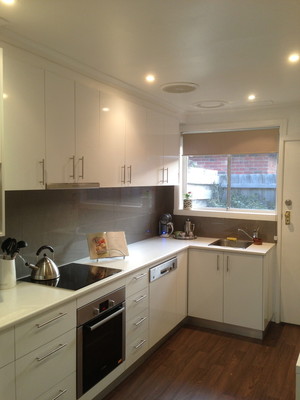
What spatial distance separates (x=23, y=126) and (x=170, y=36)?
1.02 meters

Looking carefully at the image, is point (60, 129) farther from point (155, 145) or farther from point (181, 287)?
point (181, 287)

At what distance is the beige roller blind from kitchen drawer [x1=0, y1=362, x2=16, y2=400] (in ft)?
10.5

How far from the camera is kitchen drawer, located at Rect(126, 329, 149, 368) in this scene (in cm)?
272

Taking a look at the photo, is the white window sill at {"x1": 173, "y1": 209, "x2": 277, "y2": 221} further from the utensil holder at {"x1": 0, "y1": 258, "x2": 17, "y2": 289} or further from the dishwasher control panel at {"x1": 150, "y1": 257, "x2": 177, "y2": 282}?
the utensil holder at {"x1": 0, "y1": 258, "x2": 17, "y2": 289}

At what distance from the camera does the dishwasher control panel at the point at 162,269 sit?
304 centimetres

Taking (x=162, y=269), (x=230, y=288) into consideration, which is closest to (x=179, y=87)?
(x=162, y=269)

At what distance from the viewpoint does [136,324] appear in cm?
281

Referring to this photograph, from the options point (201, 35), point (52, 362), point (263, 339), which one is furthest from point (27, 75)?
point (263, 339)

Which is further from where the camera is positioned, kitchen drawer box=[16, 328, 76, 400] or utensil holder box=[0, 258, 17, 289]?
utensil holder box=[0, 258, 17, 289]

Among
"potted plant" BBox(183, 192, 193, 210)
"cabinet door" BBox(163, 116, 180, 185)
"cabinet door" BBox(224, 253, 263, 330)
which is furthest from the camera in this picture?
"potted plant" BBox(183, 192, 193, 210)

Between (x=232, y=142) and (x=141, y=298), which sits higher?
(x=232, y=142)

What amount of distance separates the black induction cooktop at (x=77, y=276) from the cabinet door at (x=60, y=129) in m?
0.70

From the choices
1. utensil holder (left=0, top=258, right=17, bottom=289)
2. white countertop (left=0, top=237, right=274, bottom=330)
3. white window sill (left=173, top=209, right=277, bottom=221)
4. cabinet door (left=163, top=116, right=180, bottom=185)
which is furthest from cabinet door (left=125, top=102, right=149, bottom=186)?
utensil holder (left=0, top=258, right=17, bottom=289)

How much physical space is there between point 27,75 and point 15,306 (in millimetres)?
1364
